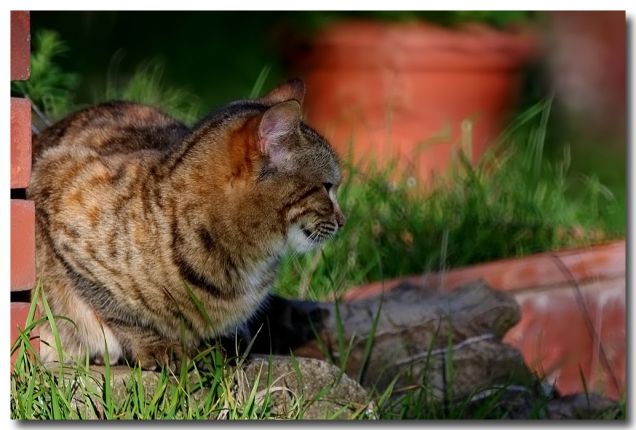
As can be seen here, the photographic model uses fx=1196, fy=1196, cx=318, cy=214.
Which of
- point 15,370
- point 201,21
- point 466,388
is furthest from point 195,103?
point 201,21

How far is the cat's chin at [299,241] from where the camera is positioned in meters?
2.55

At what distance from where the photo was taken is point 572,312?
334 centimetres

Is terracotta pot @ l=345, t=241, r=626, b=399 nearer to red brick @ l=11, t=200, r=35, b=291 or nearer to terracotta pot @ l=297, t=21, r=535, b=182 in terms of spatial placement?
red brick @ l=11, t=200, r=35, b=291

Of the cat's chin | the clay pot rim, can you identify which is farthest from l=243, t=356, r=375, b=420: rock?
the clay pot rim

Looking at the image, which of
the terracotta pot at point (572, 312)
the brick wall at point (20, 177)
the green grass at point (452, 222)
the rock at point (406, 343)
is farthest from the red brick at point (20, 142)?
the terracotta pot at point (572, 312)

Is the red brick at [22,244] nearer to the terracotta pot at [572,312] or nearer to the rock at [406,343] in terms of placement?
the rock at [406,343]

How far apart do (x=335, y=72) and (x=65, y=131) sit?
2521 mm

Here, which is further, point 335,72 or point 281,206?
point 335,72

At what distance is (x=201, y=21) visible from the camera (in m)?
6.68

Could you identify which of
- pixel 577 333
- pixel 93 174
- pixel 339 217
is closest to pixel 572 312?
pixel 577 333

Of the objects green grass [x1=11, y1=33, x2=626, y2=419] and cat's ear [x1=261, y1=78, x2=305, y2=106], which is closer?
cat's ear [x1=261, y1=78, x2=305, y2=106]

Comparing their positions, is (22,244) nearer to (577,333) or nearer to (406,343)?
(406,343)

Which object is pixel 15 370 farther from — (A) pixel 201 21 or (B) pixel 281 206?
(A) pixel 201 21

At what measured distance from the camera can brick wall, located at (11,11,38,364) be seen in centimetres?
235
